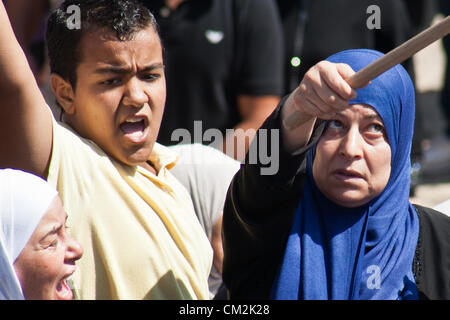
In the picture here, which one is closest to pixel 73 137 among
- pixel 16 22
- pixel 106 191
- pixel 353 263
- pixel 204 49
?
pixel 106 191

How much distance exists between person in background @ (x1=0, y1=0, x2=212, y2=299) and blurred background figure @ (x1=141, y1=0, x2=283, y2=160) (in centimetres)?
139

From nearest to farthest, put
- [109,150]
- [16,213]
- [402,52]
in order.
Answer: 1. [402,52]
2. [16,213]
3. [109,150]

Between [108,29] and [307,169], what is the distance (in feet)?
2.12

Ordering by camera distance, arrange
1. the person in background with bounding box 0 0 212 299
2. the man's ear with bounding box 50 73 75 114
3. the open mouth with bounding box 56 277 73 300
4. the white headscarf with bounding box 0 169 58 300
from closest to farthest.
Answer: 1. the white headscarf with bounding box 0 169 58 300
2. the open mouth with bounding box 56 277 73 300
3. the person in background with bounding box 0 0 212 299
4. the man's ear with bounding box 50 73 75 114

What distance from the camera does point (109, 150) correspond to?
2.61 m

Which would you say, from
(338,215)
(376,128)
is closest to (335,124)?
(376,128)

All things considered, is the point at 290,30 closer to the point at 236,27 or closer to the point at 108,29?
the point at 236,27

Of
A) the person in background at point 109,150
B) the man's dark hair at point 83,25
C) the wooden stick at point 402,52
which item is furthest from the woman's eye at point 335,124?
the man's dark hair at point 83,25

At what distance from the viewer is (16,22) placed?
15.0ft

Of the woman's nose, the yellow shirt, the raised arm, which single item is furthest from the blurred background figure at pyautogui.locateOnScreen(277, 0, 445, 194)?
the woman's nose

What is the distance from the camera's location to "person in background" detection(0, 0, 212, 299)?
2377 mm

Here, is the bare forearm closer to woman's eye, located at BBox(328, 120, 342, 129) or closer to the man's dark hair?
the man's dark hair

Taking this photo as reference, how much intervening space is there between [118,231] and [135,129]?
→ 326 millimetres

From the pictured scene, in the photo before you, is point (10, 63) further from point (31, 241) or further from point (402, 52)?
point (402, 52)
